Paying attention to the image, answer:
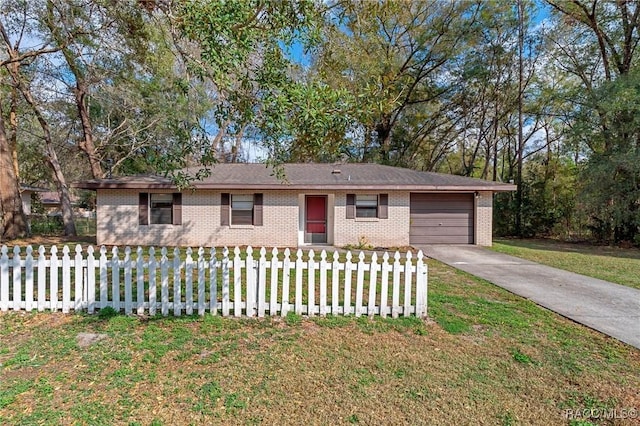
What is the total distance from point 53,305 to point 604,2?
23.8 metres

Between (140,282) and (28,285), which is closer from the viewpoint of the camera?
(140,282)

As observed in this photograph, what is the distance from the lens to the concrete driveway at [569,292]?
15.1ft

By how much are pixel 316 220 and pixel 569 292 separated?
904 centimetres

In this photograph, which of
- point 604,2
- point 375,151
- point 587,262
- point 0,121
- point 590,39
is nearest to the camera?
point 587,262

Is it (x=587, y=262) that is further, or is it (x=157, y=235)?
(x=157, y=235)

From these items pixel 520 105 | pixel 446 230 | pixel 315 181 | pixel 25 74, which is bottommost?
pixel 446 230

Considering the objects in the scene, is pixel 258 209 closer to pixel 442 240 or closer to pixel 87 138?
pixel 442 240

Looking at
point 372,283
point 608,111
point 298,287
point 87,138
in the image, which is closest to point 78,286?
point 298,287

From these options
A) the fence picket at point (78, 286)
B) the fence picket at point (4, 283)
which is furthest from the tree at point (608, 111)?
the fence picket at point (4, 283)

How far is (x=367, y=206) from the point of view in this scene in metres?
13.1

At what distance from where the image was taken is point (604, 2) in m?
16.4

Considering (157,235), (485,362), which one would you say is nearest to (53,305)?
(485,362)

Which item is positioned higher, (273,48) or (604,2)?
(604,2)

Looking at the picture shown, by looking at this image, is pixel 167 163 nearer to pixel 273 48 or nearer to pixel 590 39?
pixel 273 48
